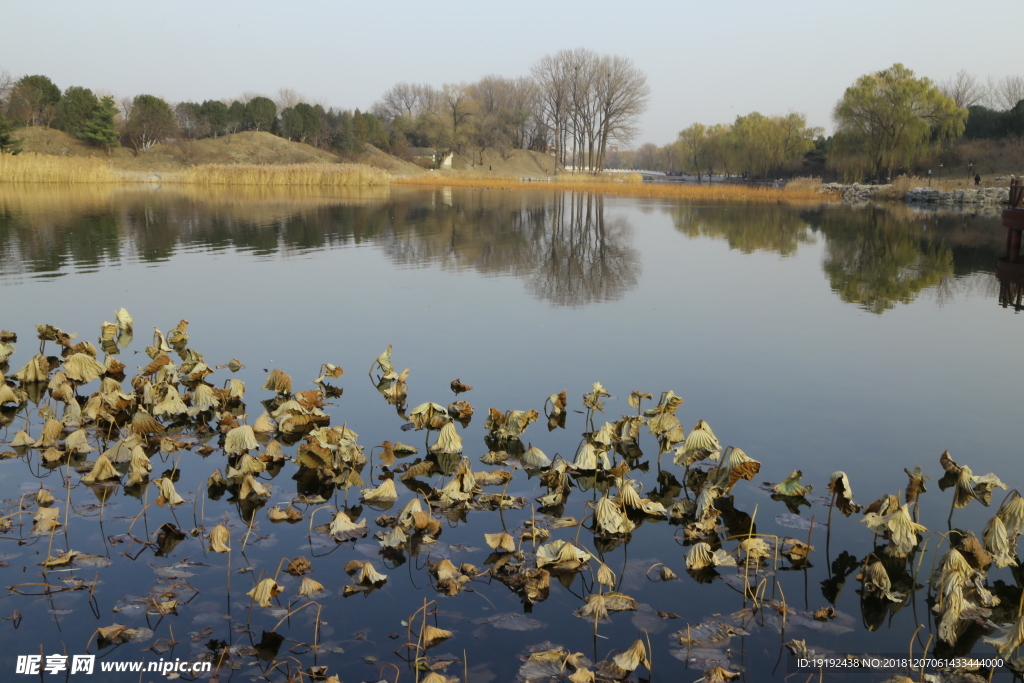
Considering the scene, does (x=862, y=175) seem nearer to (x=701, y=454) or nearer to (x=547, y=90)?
(x=547, y=90)

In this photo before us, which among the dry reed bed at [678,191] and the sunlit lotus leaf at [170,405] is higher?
the dry reed bed at [678,191]

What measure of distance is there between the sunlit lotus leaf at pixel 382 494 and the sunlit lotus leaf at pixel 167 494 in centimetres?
111

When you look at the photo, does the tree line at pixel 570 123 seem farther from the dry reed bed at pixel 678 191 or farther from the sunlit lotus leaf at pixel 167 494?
the sunlit lotus leaf at pixel 167 494

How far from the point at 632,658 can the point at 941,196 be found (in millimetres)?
47502

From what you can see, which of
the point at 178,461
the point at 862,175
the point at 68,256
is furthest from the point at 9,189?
the point at 862,175

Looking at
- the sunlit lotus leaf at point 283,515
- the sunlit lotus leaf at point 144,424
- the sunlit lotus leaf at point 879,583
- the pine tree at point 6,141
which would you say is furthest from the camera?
the pine tree at point 6,141

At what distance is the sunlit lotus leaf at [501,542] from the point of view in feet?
13.5

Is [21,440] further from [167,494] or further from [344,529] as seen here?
[344,529]

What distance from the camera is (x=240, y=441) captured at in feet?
17.0

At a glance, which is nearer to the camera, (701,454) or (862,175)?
(701,454)

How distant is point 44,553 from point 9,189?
34.7m

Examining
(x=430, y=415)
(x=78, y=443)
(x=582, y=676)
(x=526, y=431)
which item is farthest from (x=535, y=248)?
(x=582, y=676)

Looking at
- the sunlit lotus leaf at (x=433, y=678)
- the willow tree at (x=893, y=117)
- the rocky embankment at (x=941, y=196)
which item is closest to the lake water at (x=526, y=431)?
the sunlit lotus leaf at (x=433, y=678)

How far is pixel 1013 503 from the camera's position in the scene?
4.09 m
